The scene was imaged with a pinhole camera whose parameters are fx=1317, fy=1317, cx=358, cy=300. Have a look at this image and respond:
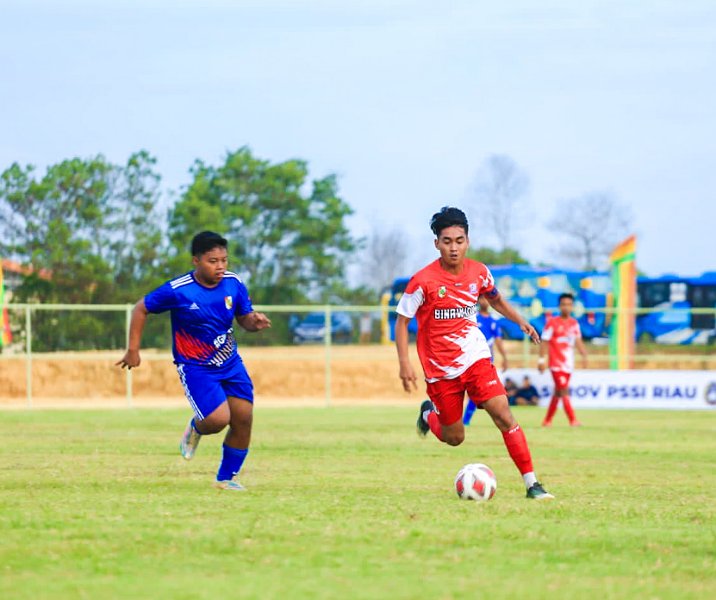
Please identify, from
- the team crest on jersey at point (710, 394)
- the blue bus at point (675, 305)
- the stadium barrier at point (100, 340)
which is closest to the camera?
the team crest on jersey at point (710, 394)

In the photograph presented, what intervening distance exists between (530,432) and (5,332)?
49.2 feet

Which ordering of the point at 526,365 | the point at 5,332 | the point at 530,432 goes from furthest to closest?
the point at 526,365
the point at 5,332
the point at 530,432

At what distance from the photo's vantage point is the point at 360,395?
3575cm

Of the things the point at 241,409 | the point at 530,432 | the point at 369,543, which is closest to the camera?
the point at 369,543

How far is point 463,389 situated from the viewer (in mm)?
10289

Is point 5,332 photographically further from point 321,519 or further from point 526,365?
point 321,519

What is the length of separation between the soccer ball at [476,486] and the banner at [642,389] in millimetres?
18176

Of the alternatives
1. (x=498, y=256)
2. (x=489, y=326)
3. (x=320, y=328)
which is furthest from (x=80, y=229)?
(x=498, y=256)

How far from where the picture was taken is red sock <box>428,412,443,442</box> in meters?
10.8

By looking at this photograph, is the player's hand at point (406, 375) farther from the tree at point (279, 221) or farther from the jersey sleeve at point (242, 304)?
the tree at point (279, 221)

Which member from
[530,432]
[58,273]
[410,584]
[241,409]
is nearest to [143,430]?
[530,432]

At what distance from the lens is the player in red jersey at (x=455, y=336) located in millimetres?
9977

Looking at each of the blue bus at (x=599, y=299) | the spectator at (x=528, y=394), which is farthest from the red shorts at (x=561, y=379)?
the blue bus at (x=599, y=299)

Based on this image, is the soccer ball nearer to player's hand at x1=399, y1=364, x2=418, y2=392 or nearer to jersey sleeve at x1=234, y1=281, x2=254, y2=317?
player's hand at x1=399, y1=364, x2=418, y2=392
